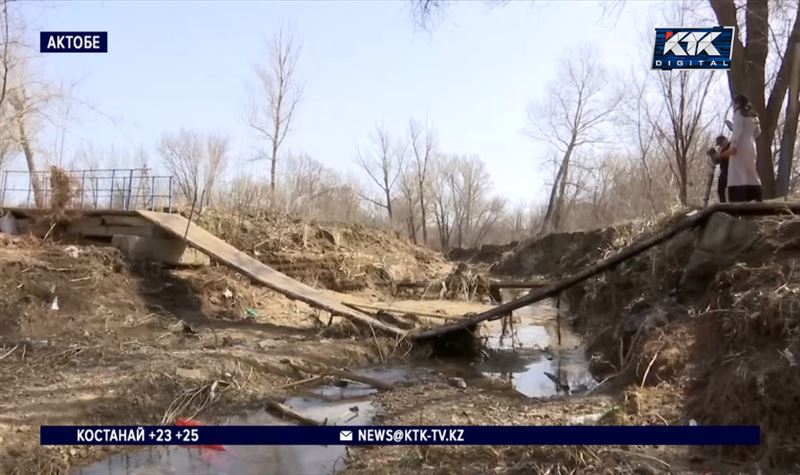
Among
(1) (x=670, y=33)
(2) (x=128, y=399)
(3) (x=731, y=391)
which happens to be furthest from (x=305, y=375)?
(1) (x=670, y=33)

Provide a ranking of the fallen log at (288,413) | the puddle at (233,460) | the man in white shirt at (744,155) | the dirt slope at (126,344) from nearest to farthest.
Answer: the puddle at (233,460) → the dirt slope at (126,344) → the fallen log at (288,413) → the man in white shirt at (744,155)

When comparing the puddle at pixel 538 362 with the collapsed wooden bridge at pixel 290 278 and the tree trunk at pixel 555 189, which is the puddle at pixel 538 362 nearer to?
the collapsed wooden bridge at pixel 290 278

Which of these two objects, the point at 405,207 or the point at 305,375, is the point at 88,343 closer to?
the point at 305,375

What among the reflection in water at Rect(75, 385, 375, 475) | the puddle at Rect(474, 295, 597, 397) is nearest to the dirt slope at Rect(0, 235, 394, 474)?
the reflection in water at Rect(75, 385, 375, 475)

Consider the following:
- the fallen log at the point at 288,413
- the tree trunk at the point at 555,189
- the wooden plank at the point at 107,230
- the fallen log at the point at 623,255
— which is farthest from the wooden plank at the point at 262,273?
the tree trunk at the point at 555,189

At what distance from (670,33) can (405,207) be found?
162 feet

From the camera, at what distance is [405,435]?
193 inches

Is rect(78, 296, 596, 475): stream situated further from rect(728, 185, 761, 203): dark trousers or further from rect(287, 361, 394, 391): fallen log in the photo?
rect(728, 185, 761, 203): dark trousers

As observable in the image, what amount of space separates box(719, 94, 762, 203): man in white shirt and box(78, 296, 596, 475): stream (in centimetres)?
352

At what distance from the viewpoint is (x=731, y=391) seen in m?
4.55

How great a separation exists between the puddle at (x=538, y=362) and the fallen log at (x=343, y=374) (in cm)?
185

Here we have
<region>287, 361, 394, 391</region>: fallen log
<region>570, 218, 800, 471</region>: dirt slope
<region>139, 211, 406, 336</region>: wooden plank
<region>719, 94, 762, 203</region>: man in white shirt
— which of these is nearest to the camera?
<region>570, 218, 800, 471</region>: dirt slope

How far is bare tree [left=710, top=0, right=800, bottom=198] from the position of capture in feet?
42.0

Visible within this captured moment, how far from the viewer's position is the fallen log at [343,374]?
762 centimetres
